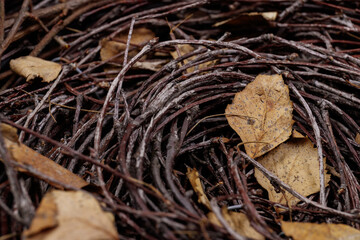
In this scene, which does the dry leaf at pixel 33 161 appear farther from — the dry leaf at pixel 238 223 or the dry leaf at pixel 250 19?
the dry leaf at pixel 250 19

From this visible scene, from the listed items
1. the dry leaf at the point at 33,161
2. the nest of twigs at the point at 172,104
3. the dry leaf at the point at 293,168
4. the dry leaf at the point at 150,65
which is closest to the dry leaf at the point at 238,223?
the nest of twigs at the point at 172,104

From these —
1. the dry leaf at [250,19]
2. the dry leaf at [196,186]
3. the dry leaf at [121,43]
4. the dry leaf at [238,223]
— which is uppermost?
the dry leaf at [250,19]

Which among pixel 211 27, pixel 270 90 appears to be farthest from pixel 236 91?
pixel 211 27

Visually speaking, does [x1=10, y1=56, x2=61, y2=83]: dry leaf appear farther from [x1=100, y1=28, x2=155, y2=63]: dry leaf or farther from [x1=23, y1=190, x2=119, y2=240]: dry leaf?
[x1=23, y1=190, x2=119, y2=240]: dry leaf

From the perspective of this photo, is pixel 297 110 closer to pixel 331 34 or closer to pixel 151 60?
pixel 331 34

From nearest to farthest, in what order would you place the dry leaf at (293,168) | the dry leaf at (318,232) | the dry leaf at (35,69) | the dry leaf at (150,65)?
the dry leaf at (318,232)
the dry leaf at (293,168)
the dry leaf at (35,69)
the dry leaf at (150,65)

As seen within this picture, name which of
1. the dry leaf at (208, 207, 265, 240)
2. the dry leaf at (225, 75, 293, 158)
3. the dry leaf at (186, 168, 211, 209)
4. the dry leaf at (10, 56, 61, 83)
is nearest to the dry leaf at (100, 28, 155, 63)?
the dry leaf at (10, 56, 61, 83)
